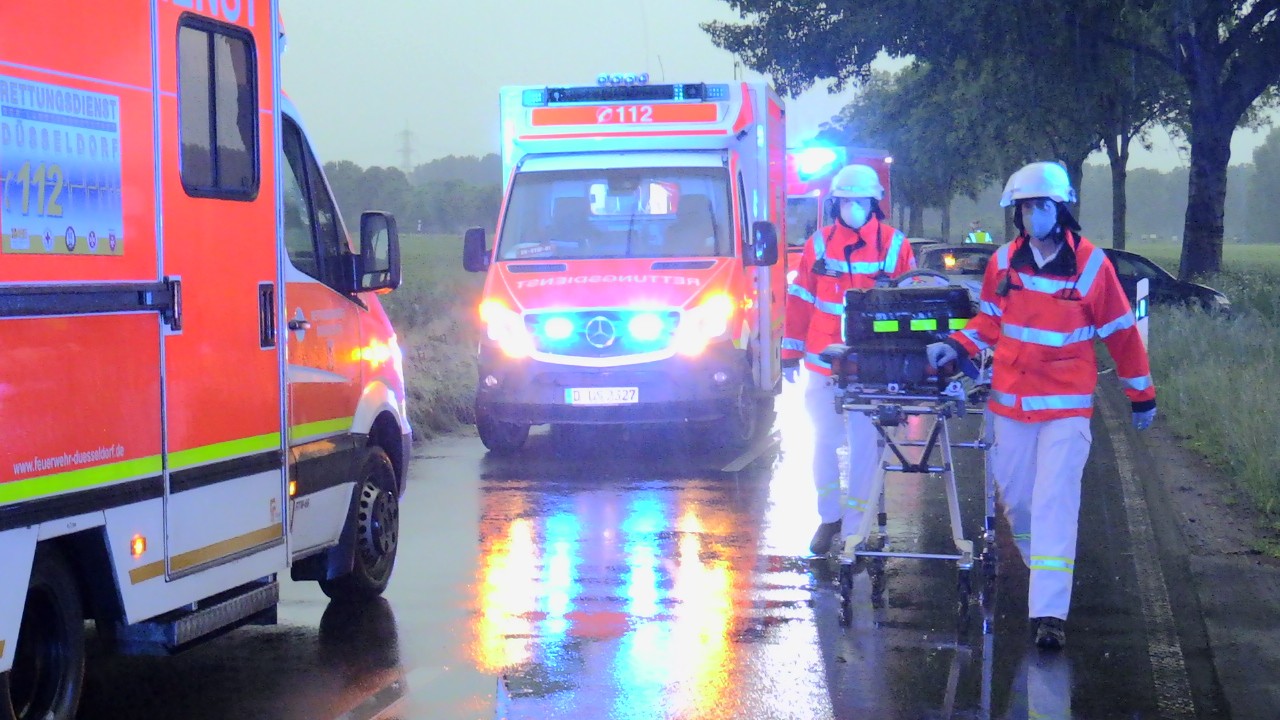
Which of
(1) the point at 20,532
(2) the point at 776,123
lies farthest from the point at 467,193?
(1) the point at 20,532

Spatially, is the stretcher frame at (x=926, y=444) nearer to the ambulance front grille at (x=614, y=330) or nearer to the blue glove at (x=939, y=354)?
the blue glove at (x=939, y=354)

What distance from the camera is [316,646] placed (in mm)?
7020

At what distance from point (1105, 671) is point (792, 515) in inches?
154

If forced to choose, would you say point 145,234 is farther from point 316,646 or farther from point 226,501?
point 316,646

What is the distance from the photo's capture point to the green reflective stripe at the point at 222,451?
567 cm

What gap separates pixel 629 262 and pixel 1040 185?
610 cm

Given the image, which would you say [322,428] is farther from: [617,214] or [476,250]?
[617,214]

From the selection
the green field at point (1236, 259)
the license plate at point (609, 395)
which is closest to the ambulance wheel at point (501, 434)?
the license plate at point (609, 395)

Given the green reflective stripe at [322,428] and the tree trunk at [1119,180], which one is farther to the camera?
the tree trunk at [1119,180]

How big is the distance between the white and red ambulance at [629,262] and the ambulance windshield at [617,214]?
11mm

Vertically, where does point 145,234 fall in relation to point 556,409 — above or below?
above

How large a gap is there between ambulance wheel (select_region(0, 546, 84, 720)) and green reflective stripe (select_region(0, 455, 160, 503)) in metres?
0.24

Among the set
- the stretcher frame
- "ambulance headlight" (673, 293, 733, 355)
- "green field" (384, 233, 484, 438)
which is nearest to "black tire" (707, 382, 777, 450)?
"ambulance headlight" (673, 293, 733, 355)

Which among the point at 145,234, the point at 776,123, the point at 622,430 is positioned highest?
the point at 776,123
